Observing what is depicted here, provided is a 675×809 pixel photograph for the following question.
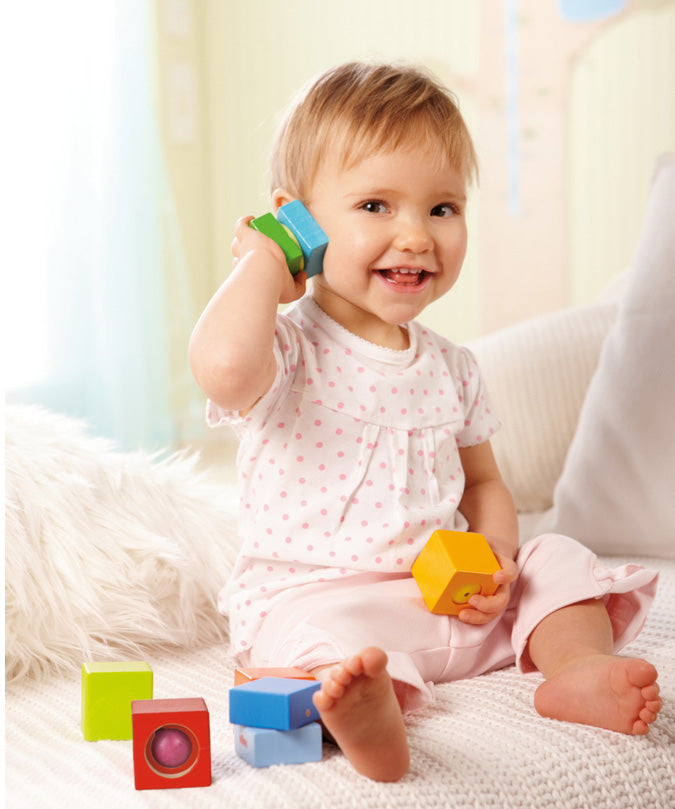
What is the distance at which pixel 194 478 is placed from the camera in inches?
46.6

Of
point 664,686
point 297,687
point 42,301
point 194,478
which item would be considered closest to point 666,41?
point 42,301

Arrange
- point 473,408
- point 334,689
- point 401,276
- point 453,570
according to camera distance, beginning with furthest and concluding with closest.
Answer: point 473,408 → point 401,276 → point 453,570 → point 334,689

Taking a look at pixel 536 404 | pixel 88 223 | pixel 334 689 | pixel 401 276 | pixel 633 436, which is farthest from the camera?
pixel 88 223

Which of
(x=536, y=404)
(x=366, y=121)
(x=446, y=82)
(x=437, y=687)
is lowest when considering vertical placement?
(x=437, y=687)

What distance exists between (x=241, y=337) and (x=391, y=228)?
8.0 inches

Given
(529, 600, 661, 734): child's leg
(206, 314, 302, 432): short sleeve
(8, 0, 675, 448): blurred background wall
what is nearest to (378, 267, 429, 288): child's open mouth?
(206, 314, 302, 432): short sleeve

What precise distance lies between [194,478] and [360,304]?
35cm

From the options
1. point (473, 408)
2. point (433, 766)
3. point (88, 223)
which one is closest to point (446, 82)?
point (88, 223)

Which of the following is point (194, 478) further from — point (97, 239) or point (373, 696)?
point (97, 239)

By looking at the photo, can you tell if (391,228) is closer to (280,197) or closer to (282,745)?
(280,197)

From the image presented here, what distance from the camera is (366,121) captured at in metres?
0.90

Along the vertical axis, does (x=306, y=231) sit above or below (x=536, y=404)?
above

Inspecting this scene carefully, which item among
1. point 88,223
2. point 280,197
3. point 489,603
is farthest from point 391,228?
point 88,223

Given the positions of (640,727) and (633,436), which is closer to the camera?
(640,727)
